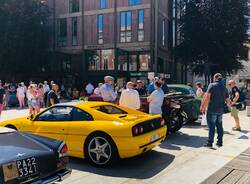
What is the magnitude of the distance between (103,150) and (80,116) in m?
0.90

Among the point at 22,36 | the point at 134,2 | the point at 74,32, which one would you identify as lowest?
the point at 22,36

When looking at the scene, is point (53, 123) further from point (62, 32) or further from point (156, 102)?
point (62, 32)

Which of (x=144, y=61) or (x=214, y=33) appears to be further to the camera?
(x=214, y=33)

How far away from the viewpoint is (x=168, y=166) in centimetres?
662

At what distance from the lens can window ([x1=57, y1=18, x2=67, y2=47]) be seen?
3575cm

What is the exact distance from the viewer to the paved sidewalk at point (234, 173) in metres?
5.68

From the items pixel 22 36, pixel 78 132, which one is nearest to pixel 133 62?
pixel 22 36

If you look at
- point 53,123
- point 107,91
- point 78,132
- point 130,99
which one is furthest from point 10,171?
point 107,91

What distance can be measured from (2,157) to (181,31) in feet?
110

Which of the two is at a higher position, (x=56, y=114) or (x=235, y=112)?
(x=56, y=114)

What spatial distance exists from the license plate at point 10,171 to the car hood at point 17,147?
0.06 metres

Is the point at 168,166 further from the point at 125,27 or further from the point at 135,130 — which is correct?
the point at 125,27

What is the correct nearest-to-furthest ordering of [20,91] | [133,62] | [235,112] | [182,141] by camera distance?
1. [182,141]
2. [235,112]
3. [20,91]
4. [133,62]

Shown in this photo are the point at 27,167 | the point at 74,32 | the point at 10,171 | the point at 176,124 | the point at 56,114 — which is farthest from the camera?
the point at 74,32
